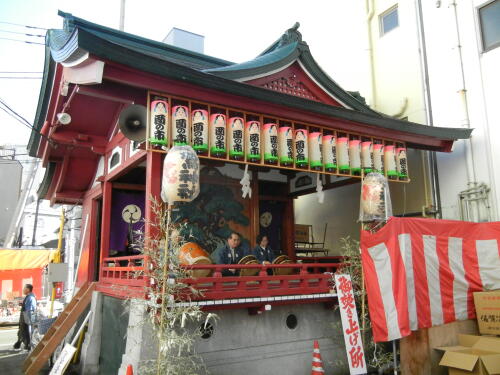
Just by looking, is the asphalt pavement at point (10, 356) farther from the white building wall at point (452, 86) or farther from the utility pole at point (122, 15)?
the utility pole at point (122, 15)

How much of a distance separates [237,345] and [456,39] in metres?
10.6

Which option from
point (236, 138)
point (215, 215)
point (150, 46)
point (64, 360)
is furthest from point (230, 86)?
point (64, 360)

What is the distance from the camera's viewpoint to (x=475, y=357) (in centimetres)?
638

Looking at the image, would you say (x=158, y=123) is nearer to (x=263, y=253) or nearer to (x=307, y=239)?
(x=263, y=253)

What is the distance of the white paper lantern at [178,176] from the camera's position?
6.55 m

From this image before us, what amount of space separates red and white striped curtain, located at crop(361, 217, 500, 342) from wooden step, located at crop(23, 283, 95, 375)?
656 cm

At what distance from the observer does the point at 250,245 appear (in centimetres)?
1116

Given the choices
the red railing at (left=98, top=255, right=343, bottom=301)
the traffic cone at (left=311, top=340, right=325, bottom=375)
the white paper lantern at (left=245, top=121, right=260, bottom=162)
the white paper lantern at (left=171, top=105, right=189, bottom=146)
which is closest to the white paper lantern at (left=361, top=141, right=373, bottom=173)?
the red railing at (left=98, top=255, right=343, bottom=301)

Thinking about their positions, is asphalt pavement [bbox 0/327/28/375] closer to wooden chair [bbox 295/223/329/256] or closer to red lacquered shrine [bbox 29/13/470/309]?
red lacquered shrine [bbox 29/13/470/309]

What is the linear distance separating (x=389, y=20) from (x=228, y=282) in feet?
38.7

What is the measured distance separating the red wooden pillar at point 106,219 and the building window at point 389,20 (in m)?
11.0

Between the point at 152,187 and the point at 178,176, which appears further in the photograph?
the point at 152,187

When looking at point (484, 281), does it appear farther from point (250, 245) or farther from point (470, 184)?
point (250, 245)

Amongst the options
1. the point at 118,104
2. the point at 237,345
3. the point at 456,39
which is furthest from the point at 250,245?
the point at 456,39
